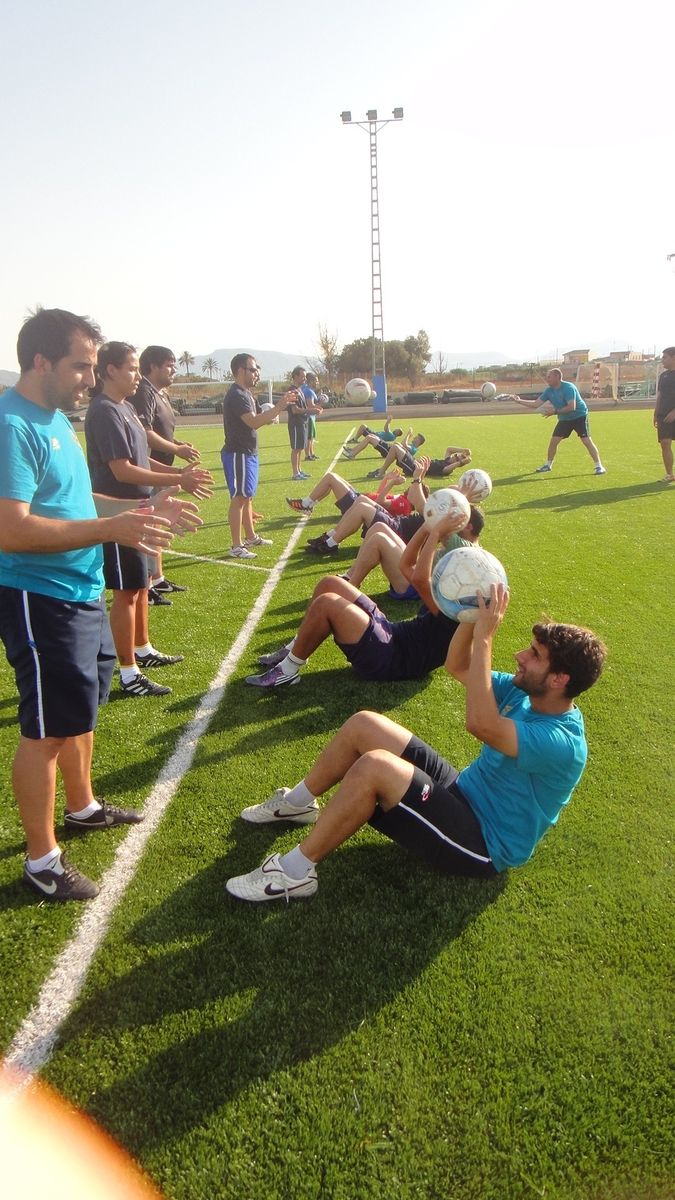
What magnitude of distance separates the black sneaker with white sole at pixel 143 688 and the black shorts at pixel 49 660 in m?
1.91

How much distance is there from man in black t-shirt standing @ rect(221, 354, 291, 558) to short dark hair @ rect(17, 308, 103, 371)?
4.84 m

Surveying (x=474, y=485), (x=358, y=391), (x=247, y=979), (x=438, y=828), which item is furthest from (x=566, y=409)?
(x=247, y=979)

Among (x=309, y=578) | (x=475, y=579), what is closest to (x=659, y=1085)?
(x=475, y=579)

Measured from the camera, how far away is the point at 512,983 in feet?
8.07

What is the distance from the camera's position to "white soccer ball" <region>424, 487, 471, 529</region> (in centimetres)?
394

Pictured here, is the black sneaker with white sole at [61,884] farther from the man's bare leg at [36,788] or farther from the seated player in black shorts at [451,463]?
the seated player in black shorts at [451,463]

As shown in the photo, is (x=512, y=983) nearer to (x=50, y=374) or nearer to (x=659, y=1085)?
(x=659, y=1085)

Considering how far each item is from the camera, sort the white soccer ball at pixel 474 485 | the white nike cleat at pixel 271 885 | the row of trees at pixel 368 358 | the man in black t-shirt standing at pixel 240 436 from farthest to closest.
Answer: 1. the row of trees at pixel 368 358
2. the man in black t-shirt standing at pixel 240 436
3. the white soccer ball at pixel 474 485
4. the white nike cleat at pixel 271 885

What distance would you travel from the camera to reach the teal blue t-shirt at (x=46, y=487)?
2.52 m

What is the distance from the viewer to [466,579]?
307 cm

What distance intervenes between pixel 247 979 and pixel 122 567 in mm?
2870

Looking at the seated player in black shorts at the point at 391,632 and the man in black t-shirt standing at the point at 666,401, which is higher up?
the man in black t-shirt standing at the point at 666,401

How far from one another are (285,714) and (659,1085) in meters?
2.81

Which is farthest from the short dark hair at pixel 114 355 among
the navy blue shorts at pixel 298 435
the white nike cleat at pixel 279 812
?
the navy blue shorts at pixel 298 435
